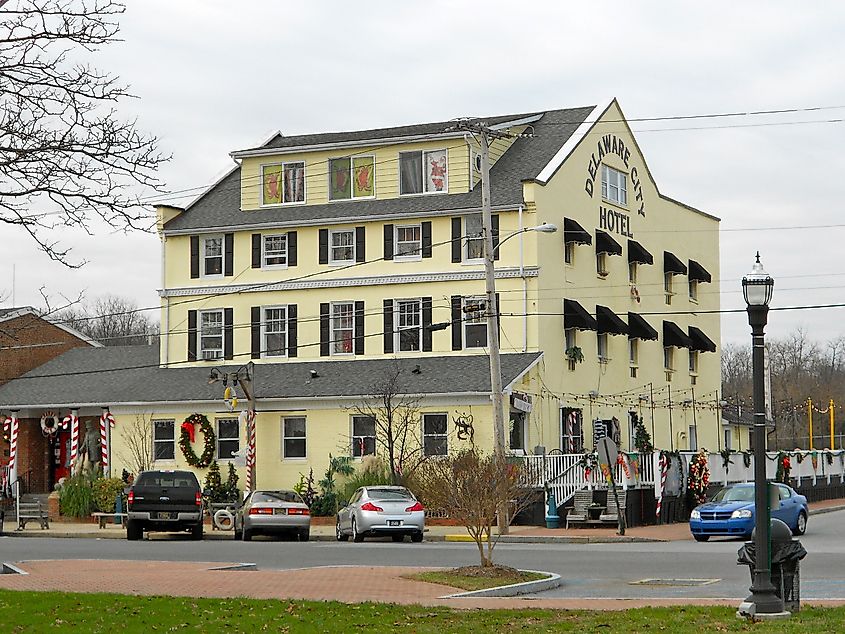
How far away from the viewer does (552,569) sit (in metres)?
24.2

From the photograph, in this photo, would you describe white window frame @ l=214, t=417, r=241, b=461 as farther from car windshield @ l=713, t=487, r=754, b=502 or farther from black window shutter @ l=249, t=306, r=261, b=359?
car windshield @ l=713, t=487, r=754, b=502

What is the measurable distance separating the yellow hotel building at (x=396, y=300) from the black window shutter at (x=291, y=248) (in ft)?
0.16

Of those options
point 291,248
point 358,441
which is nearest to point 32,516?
point 358,441

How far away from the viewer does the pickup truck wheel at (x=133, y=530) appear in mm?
35866

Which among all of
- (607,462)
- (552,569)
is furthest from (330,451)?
(552,569)

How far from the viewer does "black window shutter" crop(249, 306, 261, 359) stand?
48125 millimetres

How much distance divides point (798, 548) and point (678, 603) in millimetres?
1934

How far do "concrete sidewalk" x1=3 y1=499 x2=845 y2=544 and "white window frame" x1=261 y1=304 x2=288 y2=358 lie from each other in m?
7.44

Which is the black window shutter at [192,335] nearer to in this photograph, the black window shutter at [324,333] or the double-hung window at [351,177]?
the black window shutter at [324,333]

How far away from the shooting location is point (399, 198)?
46656mm

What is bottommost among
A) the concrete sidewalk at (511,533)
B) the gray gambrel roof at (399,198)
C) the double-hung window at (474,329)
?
the concrete sidewalk at (511,533)

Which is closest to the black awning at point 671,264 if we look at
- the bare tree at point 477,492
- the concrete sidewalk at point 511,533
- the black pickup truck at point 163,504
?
the concrete sidewalk at point 511,533

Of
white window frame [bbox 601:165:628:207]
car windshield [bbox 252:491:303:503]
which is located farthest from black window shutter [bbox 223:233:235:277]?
car windshield [bbox 252:491:303:503]

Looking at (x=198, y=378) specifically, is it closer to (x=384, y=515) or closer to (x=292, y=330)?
(x=292, y=330)
